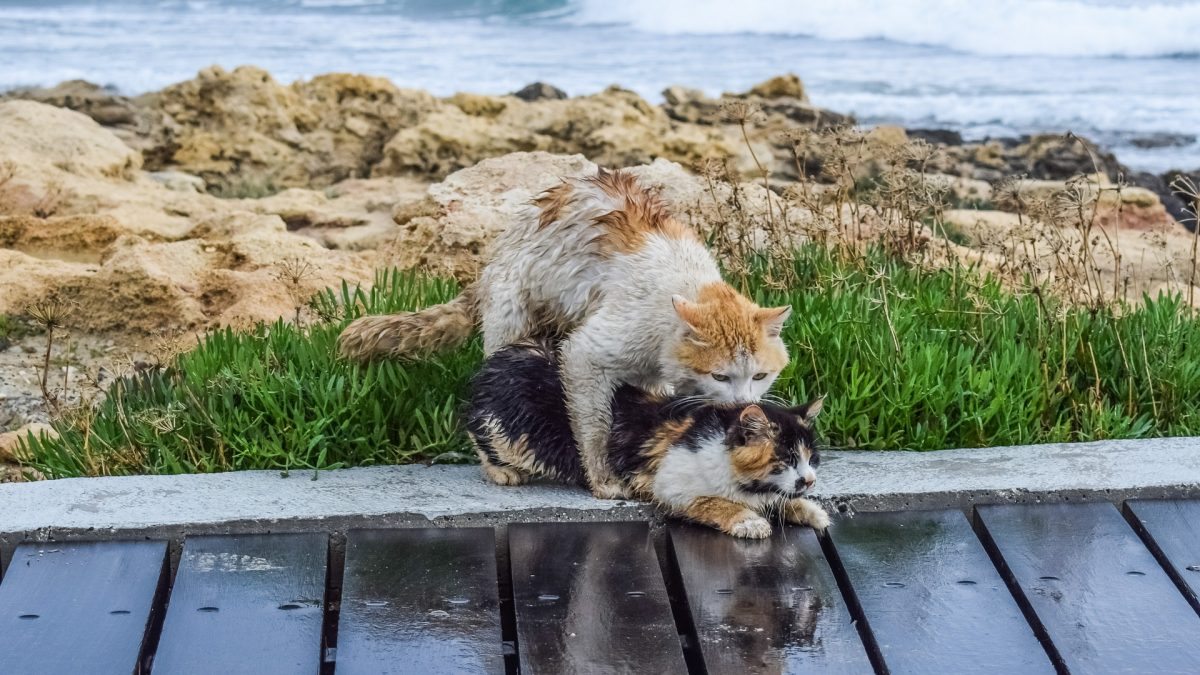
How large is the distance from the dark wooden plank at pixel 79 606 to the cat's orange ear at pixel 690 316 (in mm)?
1491

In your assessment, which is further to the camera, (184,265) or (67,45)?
(67,45)

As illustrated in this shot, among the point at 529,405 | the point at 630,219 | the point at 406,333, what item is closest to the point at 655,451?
the point at 529,405

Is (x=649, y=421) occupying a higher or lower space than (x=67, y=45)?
higher

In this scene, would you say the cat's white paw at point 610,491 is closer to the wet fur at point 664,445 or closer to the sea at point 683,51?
the wet fur at point 664,445

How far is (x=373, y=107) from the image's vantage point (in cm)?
1212

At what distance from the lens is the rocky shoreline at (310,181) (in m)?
5.95

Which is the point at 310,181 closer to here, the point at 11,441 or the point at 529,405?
the point at 11,441

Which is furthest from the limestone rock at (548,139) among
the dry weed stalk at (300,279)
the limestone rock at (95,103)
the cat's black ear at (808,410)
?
the cat's black ear at (808,410)

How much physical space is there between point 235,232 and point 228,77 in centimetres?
500

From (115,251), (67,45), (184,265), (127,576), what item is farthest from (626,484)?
(67,45)

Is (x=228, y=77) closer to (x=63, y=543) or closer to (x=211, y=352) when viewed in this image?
(x=211, y=352)

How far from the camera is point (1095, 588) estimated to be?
3404 mm

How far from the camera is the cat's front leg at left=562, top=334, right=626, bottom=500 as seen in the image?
392 centimetres

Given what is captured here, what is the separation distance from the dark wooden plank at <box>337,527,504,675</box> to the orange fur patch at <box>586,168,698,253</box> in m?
1.05
